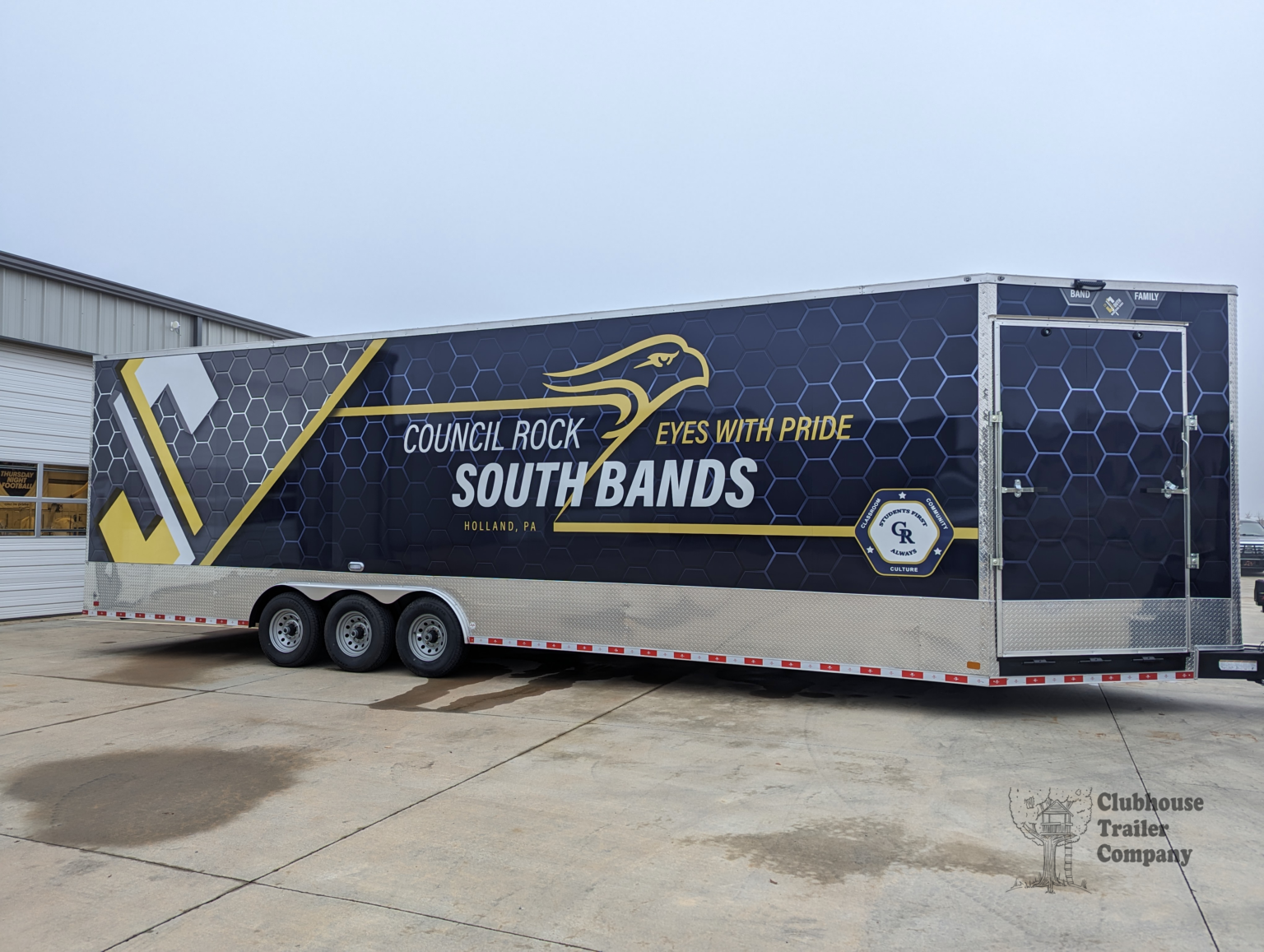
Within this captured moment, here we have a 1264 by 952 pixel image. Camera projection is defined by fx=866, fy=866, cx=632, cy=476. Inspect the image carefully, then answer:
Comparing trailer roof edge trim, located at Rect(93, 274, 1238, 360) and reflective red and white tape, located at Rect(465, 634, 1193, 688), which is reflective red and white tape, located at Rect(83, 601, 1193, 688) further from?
trailer roof edge trim, located at Rect(93, 274, 1238, 360)

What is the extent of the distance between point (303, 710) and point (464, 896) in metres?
4.09

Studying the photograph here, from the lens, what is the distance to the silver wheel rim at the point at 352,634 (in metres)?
9.00

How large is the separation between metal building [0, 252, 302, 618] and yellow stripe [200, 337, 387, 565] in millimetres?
5634

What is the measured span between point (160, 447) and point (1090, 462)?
9391 mm

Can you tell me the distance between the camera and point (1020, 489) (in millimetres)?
6637

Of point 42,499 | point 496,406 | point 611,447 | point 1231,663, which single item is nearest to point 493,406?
point 496,406

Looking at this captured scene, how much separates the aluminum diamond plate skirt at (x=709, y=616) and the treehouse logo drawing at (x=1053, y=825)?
5.09 feet

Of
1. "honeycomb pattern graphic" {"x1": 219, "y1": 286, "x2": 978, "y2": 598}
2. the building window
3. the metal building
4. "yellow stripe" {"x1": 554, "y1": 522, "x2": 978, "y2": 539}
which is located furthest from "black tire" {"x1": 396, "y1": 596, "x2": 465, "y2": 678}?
the building window

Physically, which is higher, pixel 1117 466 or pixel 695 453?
pixel 695 453

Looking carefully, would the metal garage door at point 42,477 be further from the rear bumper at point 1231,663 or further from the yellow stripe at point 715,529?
the rear bumper at point 1231,663

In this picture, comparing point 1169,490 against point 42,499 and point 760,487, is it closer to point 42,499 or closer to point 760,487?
point 760,487

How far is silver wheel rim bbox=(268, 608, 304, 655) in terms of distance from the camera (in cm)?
929

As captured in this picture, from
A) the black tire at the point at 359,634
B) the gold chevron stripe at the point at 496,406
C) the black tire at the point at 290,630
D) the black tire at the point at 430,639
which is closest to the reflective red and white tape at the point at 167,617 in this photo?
the black tire at the point at 290,630

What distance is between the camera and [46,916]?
3621 mm
